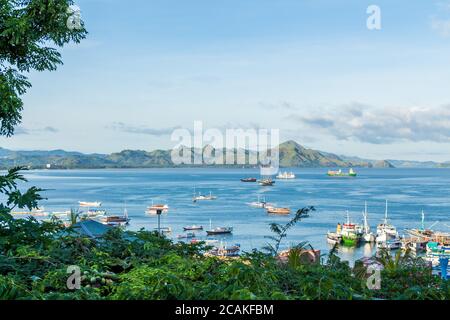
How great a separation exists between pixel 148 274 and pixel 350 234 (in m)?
55.2

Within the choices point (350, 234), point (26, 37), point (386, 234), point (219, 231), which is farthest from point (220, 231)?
point (26, 37)

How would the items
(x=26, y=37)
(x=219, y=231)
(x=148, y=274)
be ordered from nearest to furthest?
(x=148, y=274) < (x=26, y=37) < (x=219, y=231)

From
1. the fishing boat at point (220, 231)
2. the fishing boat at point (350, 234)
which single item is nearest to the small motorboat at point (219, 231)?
the fishing boat at point (220, 231)

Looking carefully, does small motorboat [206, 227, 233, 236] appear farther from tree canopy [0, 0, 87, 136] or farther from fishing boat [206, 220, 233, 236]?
tree canopy [0, 0, 87, 136]

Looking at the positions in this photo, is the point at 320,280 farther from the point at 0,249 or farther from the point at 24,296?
the point at 0,249

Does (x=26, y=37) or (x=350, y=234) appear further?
(x=350, y=234)

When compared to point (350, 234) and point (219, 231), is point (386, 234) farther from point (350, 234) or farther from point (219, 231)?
point (219, 231)

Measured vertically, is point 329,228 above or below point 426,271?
below

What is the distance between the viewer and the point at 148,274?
3.41 m

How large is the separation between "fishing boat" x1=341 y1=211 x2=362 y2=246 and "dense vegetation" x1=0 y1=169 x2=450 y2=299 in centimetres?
5129

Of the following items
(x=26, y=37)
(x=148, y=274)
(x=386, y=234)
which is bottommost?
(x=386, y=234)

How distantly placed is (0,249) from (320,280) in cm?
288

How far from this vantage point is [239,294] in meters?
2.96
